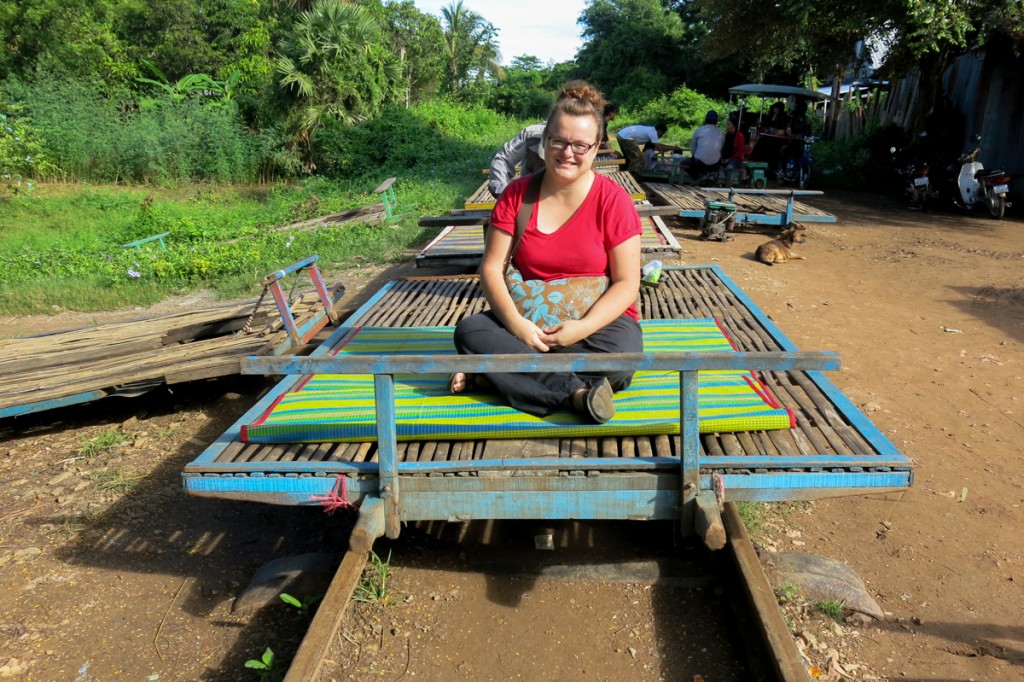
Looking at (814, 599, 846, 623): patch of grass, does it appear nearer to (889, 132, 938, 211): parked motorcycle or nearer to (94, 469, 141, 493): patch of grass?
(94, 469, 141, 493): patch of grass

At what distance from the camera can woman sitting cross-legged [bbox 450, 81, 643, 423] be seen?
2.97 meters

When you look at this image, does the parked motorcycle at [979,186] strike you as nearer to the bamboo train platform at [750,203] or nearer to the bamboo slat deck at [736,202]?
the bamboo slat deck at [736,202]

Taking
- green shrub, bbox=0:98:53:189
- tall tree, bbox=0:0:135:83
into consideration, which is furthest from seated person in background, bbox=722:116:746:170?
tall tree, bbox=0:0:135:83

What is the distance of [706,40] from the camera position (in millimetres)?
14664

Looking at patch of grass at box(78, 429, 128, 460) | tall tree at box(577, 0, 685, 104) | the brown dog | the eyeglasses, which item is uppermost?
tall tree at box(577, 0, 685, 104)

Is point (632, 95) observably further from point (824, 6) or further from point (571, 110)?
point (571, 110)

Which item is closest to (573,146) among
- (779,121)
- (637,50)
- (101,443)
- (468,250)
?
(101,443)

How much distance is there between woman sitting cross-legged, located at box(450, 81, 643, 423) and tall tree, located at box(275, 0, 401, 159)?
16.7 metres

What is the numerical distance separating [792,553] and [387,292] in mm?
3576

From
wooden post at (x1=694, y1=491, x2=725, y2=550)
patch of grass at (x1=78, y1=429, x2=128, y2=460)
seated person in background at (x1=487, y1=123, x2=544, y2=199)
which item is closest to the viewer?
wooden post at (x1=694, y1=491, x2=725, y2=550)

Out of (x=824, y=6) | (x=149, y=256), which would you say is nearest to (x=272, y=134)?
(x=149, y=256)

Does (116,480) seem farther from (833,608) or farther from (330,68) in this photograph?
(330,68)

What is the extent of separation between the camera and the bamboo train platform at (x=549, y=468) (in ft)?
8.37

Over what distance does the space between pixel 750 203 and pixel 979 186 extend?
3.90 m
